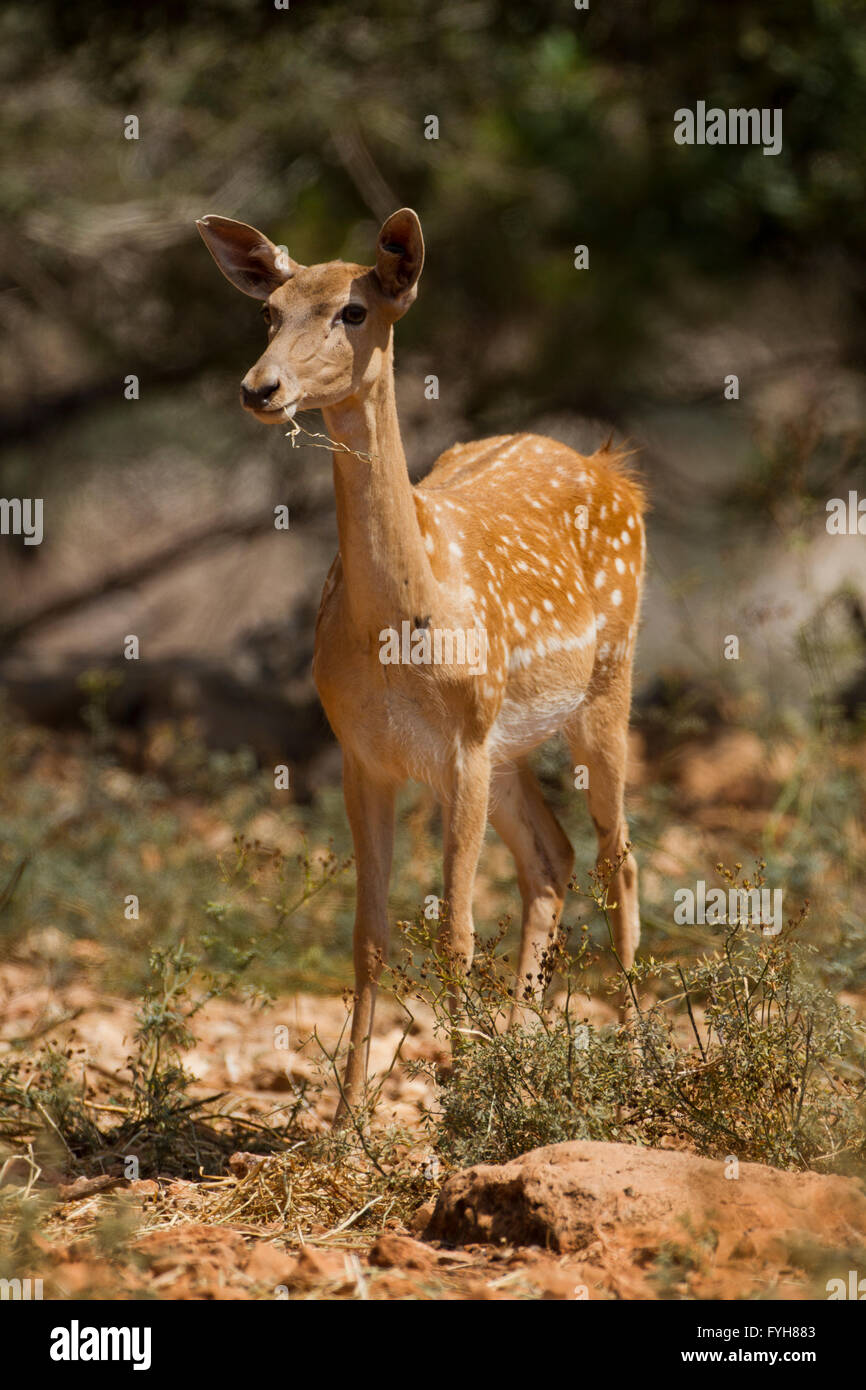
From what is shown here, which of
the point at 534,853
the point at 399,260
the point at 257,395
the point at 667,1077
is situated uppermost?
the point at 399,260

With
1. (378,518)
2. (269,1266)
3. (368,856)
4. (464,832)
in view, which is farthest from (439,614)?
(269,1266)

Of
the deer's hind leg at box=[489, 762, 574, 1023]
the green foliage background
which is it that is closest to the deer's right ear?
the deer's hind leg at box=[489, 762, 574, 1023]

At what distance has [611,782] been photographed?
20.0 ft

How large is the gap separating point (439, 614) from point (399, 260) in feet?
3.69

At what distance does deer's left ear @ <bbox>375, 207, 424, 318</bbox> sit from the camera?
15.5ft

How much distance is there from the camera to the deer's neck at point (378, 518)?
15.9 feet

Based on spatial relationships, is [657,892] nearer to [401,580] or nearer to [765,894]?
[765,894]

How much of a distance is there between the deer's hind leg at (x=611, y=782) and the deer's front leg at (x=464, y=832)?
1028 mm

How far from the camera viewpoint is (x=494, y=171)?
36.2ft

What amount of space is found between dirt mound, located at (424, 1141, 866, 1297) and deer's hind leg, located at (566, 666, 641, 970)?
2.00 m

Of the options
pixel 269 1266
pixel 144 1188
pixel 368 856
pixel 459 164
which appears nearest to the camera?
pixel 269 1266

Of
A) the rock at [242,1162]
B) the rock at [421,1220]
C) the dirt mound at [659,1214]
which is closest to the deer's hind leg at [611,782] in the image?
the rock at [242,1162]

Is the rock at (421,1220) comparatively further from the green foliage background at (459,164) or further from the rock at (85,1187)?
the green foliage background at (459,164)

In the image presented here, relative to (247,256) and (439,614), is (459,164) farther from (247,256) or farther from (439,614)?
(439,614)
